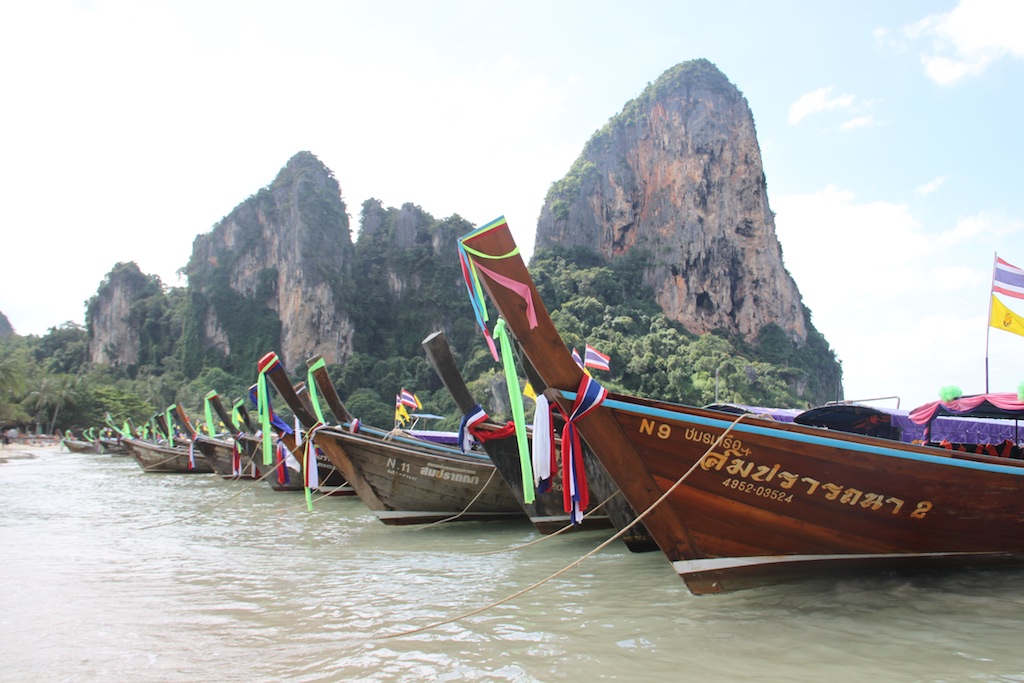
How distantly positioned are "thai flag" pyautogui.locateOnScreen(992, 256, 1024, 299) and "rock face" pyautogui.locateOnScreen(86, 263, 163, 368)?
77.9 metres

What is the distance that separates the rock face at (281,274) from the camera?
6066 centimetres

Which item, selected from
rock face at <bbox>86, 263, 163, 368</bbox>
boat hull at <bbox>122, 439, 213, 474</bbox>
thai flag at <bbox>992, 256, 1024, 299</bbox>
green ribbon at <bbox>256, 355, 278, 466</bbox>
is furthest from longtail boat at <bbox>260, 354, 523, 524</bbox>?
rock face at <bbox>86, 263, 163, 368</bbox>

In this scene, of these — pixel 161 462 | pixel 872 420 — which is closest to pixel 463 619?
pixel 872 420

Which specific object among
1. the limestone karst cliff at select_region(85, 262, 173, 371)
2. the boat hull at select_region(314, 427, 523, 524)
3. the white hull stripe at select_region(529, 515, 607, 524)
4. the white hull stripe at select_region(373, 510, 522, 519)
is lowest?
the white hull stripe at select_region(373, 510, 522, 519)

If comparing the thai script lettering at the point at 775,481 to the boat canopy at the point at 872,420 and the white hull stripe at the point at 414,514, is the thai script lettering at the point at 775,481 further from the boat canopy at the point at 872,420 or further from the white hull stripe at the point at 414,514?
the white hull stripe at the point at 414,514

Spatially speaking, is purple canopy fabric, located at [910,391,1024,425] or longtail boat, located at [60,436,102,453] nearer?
purple canopy fabric, located at [910,391,1024,425]

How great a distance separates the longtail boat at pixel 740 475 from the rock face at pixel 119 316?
77.7 m

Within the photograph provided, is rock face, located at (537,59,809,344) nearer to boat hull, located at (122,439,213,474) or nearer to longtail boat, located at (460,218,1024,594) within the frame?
boat hull, located at (122,439,213,474)

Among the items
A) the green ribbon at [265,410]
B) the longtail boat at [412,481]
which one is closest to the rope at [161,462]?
the green ribbon at [265,410]

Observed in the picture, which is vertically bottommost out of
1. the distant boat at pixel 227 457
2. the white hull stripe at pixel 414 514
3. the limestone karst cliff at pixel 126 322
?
the distant boat at pixel 227 457

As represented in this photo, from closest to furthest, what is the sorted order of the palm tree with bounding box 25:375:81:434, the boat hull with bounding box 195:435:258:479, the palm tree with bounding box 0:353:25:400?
1. the boat hull with bounding box 195:435:258:479
2. the palm tree with bounding box 0:353:25:400
3. the palm tree with bounding box 25:375:81:434

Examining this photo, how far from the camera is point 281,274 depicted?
208ft

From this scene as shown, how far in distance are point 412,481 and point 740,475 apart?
4.99 meters

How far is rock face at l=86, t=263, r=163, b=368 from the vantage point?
69.8 meters
